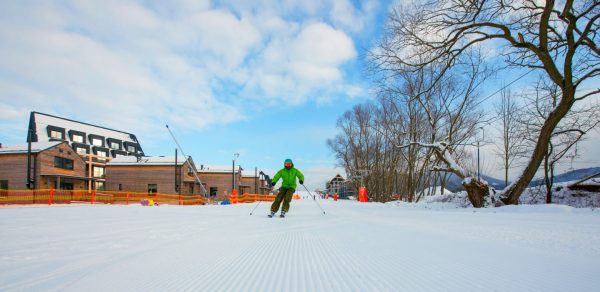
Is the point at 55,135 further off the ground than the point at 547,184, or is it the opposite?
the point at 55,135

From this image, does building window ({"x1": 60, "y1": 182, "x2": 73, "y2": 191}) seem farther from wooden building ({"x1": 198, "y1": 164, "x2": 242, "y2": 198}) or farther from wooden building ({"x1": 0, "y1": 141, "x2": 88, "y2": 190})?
wooden building ({"x1": 198, "y1": 164, "x2": 242, "y2": 198})

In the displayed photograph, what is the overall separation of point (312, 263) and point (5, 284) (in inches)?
85.5

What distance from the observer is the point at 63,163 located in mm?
35156

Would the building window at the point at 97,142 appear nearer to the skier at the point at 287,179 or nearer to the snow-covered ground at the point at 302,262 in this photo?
the skier at the point at 287,179

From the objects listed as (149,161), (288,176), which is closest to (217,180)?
(149,161)

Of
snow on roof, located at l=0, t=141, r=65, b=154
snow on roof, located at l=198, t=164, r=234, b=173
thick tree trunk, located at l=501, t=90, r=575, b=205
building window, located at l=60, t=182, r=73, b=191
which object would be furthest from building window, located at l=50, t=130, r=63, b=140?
thick tree trunk, located at l=501, t=90, r=575, b=205

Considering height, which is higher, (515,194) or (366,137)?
(366,137)

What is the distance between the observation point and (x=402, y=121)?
81.3ft

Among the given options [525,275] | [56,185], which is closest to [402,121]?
[525,275]

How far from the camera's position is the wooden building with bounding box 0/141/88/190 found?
32.4m

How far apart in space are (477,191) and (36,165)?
3931 cm

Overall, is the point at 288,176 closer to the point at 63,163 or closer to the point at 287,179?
the point at 287,179

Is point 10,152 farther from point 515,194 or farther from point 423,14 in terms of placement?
point 515,194

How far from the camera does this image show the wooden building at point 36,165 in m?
32.4
